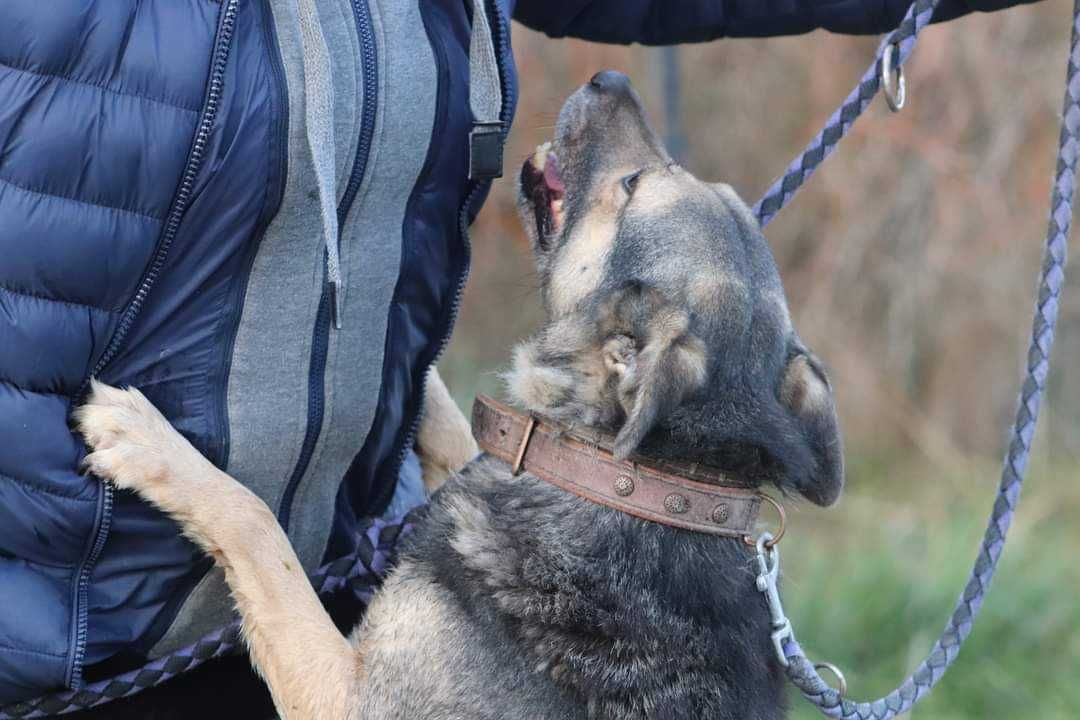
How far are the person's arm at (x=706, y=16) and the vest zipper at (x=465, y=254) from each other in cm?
70

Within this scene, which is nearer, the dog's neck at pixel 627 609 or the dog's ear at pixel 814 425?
the dog's neck at pixel 627 609

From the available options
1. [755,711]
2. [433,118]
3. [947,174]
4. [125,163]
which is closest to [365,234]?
[433,118]

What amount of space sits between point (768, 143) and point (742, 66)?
0.57 metres

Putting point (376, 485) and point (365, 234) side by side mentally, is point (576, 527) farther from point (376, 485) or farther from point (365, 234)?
point (365, 234)

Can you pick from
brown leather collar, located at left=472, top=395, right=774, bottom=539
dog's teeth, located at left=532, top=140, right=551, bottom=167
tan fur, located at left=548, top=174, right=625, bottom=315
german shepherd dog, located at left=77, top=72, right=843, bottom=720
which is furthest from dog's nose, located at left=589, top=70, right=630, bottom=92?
brown leather collar, located at left=472, top=395, right=774, bottom=539

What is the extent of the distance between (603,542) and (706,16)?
60.2 inches

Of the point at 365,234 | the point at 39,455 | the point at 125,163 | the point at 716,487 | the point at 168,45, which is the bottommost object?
the point at 716,487

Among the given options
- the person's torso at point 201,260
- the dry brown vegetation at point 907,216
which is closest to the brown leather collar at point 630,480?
the person's torso at point 201,260

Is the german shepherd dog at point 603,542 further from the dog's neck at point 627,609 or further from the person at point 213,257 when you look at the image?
the person at point 213,257

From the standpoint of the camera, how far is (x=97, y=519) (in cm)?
239

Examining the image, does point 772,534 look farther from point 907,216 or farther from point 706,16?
point 907,216

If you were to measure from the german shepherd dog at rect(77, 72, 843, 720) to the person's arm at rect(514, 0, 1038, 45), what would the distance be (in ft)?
1.91

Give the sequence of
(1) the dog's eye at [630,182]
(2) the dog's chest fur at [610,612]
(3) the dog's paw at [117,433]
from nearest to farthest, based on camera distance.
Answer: (3) the dog's paw at [117,433]
(2) the dog's chest fur at [610,612]
(1) the dog's eye at [630,182]

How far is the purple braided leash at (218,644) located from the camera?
246cm
